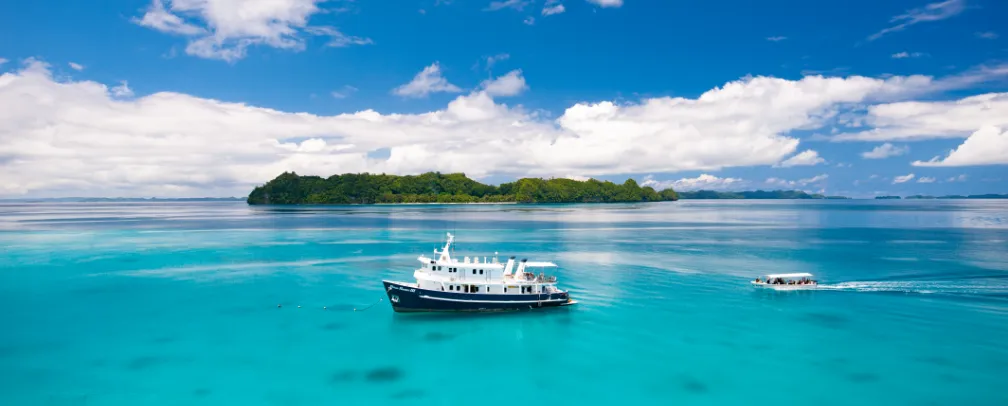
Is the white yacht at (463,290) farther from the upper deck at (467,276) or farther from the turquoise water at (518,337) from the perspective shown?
the turquoise water at (518,337)

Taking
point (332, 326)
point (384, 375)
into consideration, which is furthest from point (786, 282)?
point (332, 326)

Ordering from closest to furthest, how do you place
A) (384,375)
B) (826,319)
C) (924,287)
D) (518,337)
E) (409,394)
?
(409,394) → (384,375) → (518,337) → (826,319) → (924,287)

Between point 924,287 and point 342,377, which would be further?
point 924,287

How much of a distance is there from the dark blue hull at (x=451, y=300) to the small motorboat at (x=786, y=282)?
76.8 ft

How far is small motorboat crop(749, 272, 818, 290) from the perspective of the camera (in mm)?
50688

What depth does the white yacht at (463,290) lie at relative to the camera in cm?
4094

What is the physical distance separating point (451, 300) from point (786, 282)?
1322 inches

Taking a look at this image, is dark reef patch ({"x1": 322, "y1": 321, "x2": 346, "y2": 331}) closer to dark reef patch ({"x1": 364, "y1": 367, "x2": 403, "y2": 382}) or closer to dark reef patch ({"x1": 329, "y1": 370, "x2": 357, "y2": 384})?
dark reef patch ({"x1": 329, "y1": 370, "x2": 357, "y2": 384})

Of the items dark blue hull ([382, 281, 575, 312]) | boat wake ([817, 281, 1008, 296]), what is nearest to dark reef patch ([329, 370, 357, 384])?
dark blue hull ([382, 281, 575, 312])

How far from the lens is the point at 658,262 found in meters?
67.4

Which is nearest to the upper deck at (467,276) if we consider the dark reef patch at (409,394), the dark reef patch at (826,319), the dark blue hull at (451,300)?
the dark blue hull at (451,300)

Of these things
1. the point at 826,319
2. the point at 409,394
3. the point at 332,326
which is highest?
the point at 826,319

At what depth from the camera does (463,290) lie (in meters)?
41.4

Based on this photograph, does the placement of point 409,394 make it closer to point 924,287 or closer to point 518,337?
point 518,337
